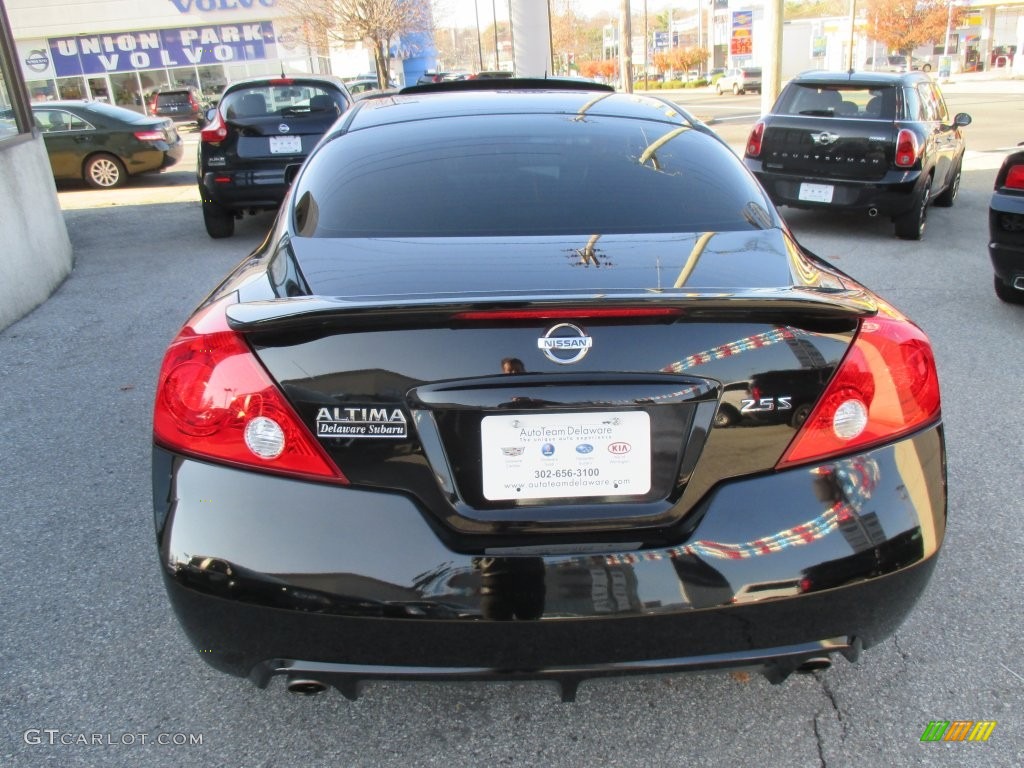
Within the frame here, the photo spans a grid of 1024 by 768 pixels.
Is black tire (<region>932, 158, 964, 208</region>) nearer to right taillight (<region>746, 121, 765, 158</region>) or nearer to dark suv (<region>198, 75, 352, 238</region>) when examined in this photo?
right taillight (<region>746, 121, 765, 158</region>)

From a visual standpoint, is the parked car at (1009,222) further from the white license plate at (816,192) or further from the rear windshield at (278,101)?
the rear windshield at (278,101)

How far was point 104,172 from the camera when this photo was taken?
14016 millimetres

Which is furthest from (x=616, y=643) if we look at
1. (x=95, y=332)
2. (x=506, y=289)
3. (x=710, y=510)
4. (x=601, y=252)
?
(x=95, y=332)

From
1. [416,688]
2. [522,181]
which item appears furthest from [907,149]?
[416,688]

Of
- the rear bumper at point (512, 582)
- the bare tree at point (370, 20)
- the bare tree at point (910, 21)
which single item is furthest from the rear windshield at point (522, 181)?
the bare tree at point (910, 21)

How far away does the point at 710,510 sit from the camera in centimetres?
182

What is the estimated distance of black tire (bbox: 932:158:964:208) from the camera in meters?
10.3

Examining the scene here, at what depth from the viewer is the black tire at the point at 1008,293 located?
6.06 meters

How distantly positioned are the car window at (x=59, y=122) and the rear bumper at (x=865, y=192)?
35.6 ft

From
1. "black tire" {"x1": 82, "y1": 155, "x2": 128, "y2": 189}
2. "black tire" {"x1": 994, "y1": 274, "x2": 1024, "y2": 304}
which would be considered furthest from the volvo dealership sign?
"black tire" {"x1": 994, "y1": 274, "x2": 1024, "y2": 304}

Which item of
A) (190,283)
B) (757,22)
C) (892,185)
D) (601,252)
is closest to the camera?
(601,252)

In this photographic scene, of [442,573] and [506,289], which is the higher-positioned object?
[506,289]

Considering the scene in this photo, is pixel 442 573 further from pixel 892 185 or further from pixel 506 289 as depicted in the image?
pixel 892 185

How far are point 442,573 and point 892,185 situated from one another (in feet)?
25.9
